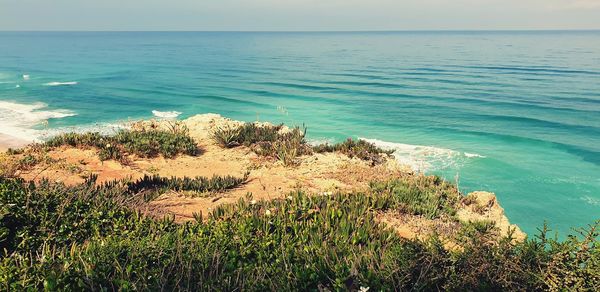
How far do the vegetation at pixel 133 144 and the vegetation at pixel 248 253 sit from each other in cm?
472

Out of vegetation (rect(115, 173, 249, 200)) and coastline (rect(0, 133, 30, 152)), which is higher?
vegetation (rect(115, 173, 249, 200))

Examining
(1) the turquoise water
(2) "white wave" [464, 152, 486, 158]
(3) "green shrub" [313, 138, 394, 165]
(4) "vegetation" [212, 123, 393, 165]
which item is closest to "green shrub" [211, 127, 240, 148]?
(4) "vegetation" [212, 123, 393, 165]

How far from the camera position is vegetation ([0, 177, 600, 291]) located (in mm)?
4820

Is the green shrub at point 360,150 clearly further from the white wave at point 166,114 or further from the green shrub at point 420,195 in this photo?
the white wave at point 166,114

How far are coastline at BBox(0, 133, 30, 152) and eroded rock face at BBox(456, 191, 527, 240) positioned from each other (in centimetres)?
1958

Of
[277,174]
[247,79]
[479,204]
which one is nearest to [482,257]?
[479,204]

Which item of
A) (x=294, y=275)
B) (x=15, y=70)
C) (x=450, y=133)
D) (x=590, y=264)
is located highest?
(x=590, y=264)

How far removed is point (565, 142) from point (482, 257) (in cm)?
1904

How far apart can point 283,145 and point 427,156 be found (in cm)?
859

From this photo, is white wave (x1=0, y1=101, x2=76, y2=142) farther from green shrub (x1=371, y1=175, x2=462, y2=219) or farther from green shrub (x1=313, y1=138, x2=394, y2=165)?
green shrub (x1=371, y1=175, x2=462, y2=219)

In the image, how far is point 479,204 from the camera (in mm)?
9859

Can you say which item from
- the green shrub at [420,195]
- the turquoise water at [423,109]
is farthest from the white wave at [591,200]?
the green shrub at [420,195]

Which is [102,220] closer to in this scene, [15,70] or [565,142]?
[565,142]

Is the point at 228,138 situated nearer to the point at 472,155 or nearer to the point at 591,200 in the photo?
the point at 472,155
